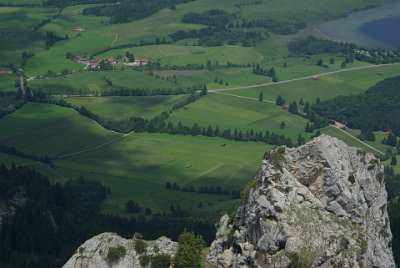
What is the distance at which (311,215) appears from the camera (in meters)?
83.1

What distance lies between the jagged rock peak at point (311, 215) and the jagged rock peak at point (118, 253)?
5420 millimetres

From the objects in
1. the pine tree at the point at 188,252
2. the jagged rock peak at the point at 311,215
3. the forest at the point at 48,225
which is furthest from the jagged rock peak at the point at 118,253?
the forest at the point at 48,225

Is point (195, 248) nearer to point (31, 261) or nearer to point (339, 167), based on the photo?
point (339, 167)

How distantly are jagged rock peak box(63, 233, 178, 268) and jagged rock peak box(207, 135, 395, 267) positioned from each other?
5420 mm

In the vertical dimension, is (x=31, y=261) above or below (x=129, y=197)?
above

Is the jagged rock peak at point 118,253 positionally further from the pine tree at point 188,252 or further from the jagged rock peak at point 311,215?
the jagged rock peak at point 311,215

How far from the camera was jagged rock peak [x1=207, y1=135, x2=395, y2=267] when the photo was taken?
81875 millimetres

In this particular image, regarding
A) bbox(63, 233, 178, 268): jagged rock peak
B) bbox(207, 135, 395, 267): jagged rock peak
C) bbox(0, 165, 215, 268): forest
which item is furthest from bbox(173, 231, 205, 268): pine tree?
bbox(0, 165, 215, 268): forest

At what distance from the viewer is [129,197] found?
200 meters

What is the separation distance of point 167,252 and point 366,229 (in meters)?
18.9

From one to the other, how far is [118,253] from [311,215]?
63.9 ft

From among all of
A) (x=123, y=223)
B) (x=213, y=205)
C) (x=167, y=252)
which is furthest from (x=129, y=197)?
(x=167, y=252)

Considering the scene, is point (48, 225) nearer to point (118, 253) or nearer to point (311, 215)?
point (118, 253)

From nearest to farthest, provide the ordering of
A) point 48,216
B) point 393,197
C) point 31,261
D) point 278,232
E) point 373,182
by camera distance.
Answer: point 278,232 → point 373,182 → point 31,261 → point 48,216 → point 393,197
